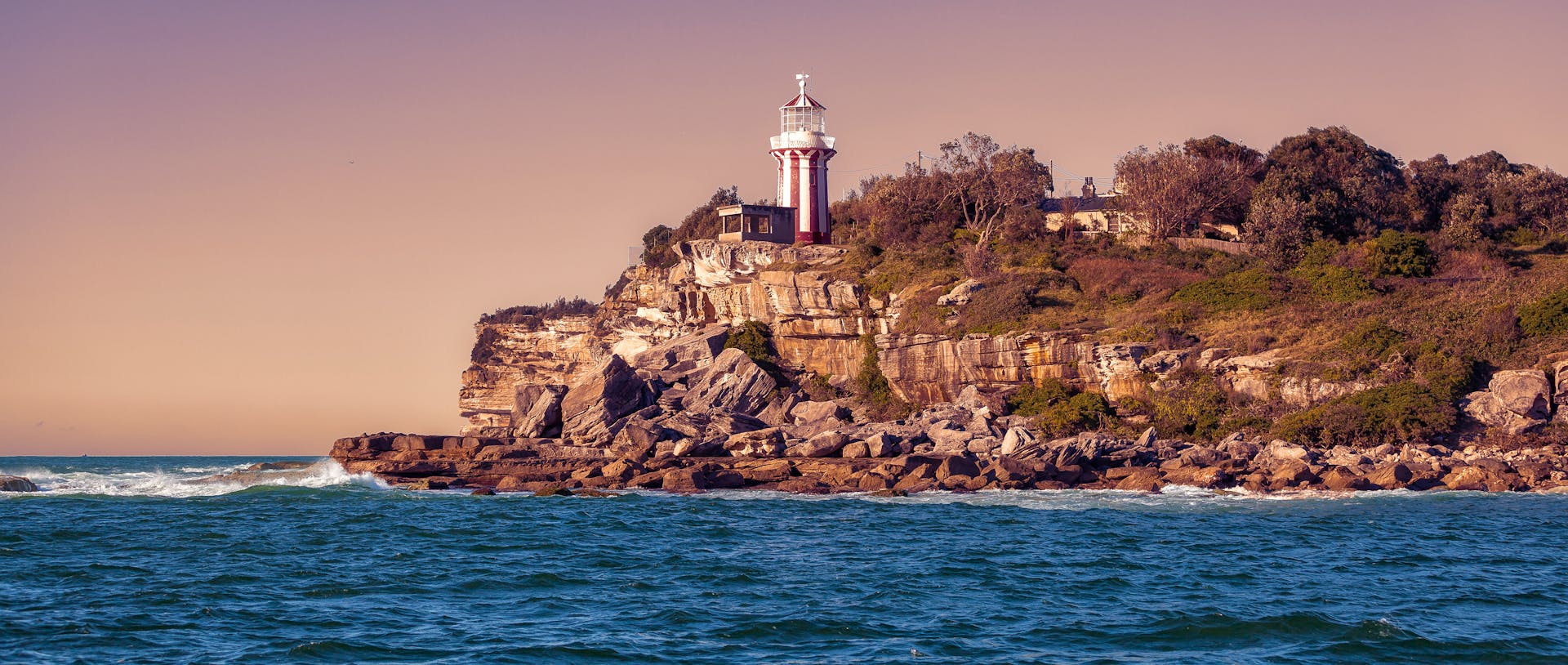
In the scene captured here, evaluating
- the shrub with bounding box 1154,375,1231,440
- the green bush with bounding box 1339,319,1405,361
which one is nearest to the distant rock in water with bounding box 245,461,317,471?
the shrub with bounding box 1154,375,1231,440

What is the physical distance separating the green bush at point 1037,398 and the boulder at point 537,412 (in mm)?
15993

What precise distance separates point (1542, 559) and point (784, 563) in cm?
1270

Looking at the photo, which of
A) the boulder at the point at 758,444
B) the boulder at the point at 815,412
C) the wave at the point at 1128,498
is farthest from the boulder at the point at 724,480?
the boulder at the point at 815,412

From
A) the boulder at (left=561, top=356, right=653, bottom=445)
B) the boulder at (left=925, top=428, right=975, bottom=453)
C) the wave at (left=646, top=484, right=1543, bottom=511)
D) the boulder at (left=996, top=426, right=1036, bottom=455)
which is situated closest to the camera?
the wave at (left=646, top=484, right=1543, bottom=511)

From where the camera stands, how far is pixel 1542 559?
20359 mm

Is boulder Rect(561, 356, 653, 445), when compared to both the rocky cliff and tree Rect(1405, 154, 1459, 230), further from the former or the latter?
tree Rect(1405, 154, 1459, 230)

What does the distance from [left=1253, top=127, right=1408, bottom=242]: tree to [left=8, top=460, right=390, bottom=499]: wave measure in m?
38.1

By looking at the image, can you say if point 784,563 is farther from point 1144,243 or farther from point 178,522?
point 1144,243

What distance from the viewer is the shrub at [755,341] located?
50312 millimetres

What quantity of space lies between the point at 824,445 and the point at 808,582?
734 inches

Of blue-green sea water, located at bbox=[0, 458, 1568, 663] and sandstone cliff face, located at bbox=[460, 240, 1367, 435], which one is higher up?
sandstone cliff face, located at bbox=[460, 240, 1367, 435]

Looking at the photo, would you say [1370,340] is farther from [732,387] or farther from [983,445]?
[732,387]

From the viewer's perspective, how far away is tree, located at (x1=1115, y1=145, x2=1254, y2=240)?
2076 inches

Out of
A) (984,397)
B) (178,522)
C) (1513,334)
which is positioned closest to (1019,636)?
(178,522)
